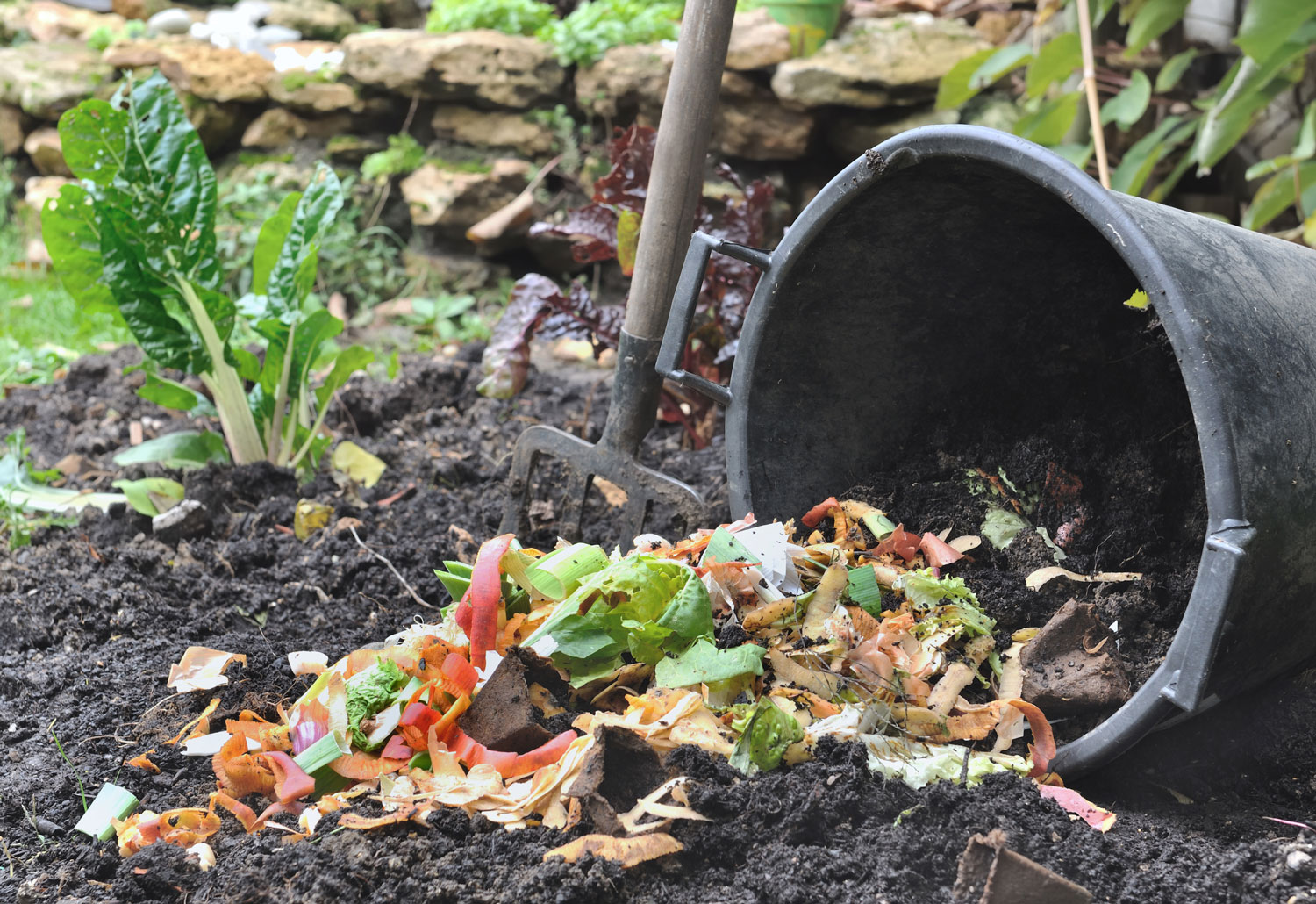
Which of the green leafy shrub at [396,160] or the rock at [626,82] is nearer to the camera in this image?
the rock at [626,82]

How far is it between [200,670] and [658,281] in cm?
106

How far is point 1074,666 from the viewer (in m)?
1.35

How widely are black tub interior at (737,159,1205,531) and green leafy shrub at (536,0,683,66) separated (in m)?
2.76

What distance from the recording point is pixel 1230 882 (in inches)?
42.8

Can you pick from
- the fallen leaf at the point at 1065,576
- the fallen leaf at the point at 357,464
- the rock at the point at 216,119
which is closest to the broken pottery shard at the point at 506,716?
the fallen leaf at the point at 1065,576

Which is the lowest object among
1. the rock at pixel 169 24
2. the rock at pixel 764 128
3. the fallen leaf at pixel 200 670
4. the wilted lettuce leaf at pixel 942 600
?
the fallen leaf at pixel 200 670

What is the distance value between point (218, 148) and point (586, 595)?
4.18m

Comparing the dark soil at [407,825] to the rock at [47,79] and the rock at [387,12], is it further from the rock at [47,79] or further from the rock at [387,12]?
the rock at [387,12]

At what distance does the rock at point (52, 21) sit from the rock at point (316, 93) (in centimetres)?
163

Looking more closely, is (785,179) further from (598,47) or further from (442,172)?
(442,172)

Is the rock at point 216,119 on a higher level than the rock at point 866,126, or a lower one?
lower

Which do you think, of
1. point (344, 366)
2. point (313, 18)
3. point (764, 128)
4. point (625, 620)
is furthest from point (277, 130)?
point (625, 620)

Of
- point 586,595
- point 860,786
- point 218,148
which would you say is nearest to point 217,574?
point 586,595

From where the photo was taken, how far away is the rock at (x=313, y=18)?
5113 mm
